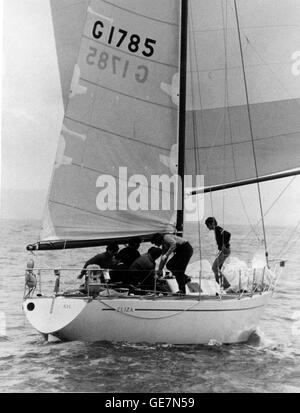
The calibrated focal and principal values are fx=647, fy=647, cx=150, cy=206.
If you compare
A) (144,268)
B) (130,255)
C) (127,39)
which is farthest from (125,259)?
(127,39)

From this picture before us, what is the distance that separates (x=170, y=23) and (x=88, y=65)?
62.0 inches

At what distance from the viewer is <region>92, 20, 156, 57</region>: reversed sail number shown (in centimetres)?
1091

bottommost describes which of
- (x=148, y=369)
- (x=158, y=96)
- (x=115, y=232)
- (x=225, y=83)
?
(x=148, y=369)

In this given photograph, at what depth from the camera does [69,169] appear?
1063 centimetres

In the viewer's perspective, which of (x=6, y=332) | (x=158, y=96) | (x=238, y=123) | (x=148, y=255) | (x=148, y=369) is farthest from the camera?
(x=238, y=123)

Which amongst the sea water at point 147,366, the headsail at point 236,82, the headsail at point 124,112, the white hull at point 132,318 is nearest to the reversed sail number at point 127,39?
the headsail at point 124,112

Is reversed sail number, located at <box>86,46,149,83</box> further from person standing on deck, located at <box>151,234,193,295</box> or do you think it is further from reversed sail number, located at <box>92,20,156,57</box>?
person standing on deck, located at <box>151,234,193,295</box>

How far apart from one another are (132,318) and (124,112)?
3.47 metres

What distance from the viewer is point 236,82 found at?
13305 millimetres

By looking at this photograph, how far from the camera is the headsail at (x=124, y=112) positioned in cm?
1073

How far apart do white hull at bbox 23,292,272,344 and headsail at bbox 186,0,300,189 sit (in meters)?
3.66

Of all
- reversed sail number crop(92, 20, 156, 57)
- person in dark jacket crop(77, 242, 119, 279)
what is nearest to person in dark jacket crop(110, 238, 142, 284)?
person in dark jacket crop(77, 242, 119, 279)

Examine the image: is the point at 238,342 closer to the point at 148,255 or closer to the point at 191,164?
the point at 148,255

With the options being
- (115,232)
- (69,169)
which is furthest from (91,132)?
(115,232)
